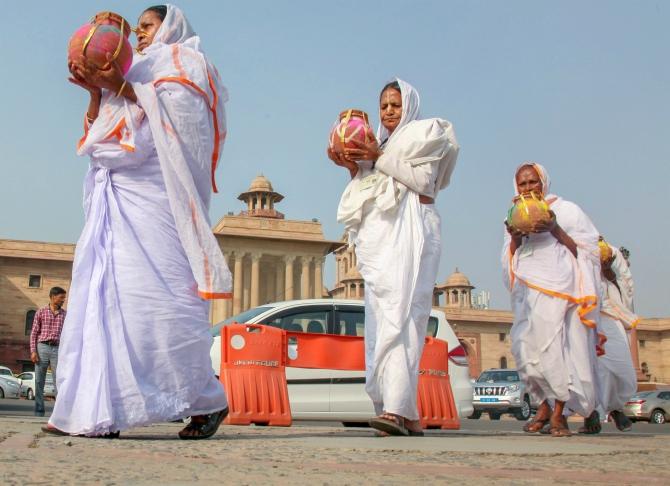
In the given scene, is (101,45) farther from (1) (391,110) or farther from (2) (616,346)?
(2) (616,346)

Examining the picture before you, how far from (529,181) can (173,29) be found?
329cm

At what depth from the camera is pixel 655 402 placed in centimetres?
2384

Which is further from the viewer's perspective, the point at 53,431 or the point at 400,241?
the point at 400,241

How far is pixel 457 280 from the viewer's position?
318 ft

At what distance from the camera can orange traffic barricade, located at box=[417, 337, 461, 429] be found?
22.8 feet

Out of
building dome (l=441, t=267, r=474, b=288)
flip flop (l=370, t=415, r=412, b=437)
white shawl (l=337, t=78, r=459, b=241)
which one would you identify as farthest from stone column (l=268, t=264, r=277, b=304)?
flip flop (l=370, t=415, r=412, b=437)

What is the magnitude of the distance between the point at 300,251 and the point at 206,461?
2632 inches

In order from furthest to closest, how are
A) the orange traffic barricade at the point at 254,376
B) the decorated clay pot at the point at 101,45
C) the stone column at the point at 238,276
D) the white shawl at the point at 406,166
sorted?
the stone column at the point at 238,276 < the orange traffic barricade at the point at 254,376 < the white shawl at the point at 406,166 < the decorated clay pot at the point at 101,45

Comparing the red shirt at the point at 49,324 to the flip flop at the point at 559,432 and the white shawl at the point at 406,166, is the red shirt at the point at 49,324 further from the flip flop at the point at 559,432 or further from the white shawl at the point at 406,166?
the flip flop at the point at 559,432

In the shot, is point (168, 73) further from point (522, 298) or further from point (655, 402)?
point (655, 402)

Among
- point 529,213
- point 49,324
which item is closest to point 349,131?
point 529,213

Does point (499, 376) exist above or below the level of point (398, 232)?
above

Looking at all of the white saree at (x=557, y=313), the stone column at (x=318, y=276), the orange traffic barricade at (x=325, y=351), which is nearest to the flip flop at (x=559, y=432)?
the white saree at (x=557, y=313)

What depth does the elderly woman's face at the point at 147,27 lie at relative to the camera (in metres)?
4.48
